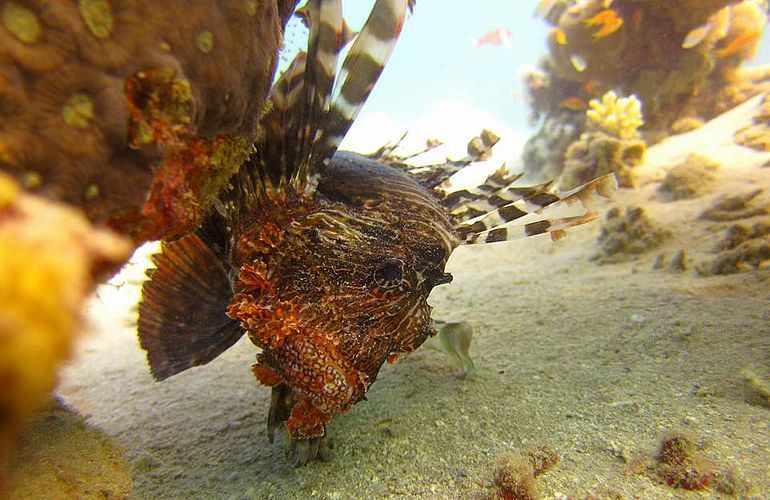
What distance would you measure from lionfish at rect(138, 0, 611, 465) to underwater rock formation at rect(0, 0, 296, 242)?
1.20 feet

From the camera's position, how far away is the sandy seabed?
6.47 feet

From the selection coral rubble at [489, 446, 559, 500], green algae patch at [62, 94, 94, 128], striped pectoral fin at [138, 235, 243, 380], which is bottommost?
coral rubble at [489, 446, 559, 500]

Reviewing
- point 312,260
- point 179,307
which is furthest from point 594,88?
point 179,307

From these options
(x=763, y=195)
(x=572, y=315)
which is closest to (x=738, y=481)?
(x=572, y=315)

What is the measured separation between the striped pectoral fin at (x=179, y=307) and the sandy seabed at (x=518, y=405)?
1.22ft

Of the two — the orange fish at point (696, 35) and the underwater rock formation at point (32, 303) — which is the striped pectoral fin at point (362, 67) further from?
the orange fish at point (696, 35)

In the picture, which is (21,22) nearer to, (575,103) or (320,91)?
(320,91)

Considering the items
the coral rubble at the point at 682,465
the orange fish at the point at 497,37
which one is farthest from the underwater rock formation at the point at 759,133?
the orange fish at the point at 497,37

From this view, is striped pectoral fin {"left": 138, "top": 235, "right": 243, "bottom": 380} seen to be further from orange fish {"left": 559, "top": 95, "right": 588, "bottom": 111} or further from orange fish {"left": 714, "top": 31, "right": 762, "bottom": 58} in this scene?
orange fish {"left": 714, "top": 31, "right": 762, "bottom": 58}

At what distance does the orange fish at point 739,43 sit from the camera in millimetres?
9258

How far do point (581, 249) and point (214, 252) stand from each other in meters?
4.99

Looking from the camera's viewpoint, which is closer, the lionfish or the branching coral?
the lionfish

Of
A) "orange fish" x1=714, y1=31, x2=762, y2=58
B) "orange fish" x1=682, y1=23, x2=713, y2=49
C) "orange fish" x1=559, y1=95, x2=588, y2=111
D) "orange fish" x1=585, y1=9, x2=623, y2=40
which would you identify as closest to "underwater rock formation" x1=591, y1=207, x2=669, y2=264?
"orange fish" x1=585, y1=9, x2=623, y2=40

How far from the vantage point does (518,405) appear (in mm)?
2461
